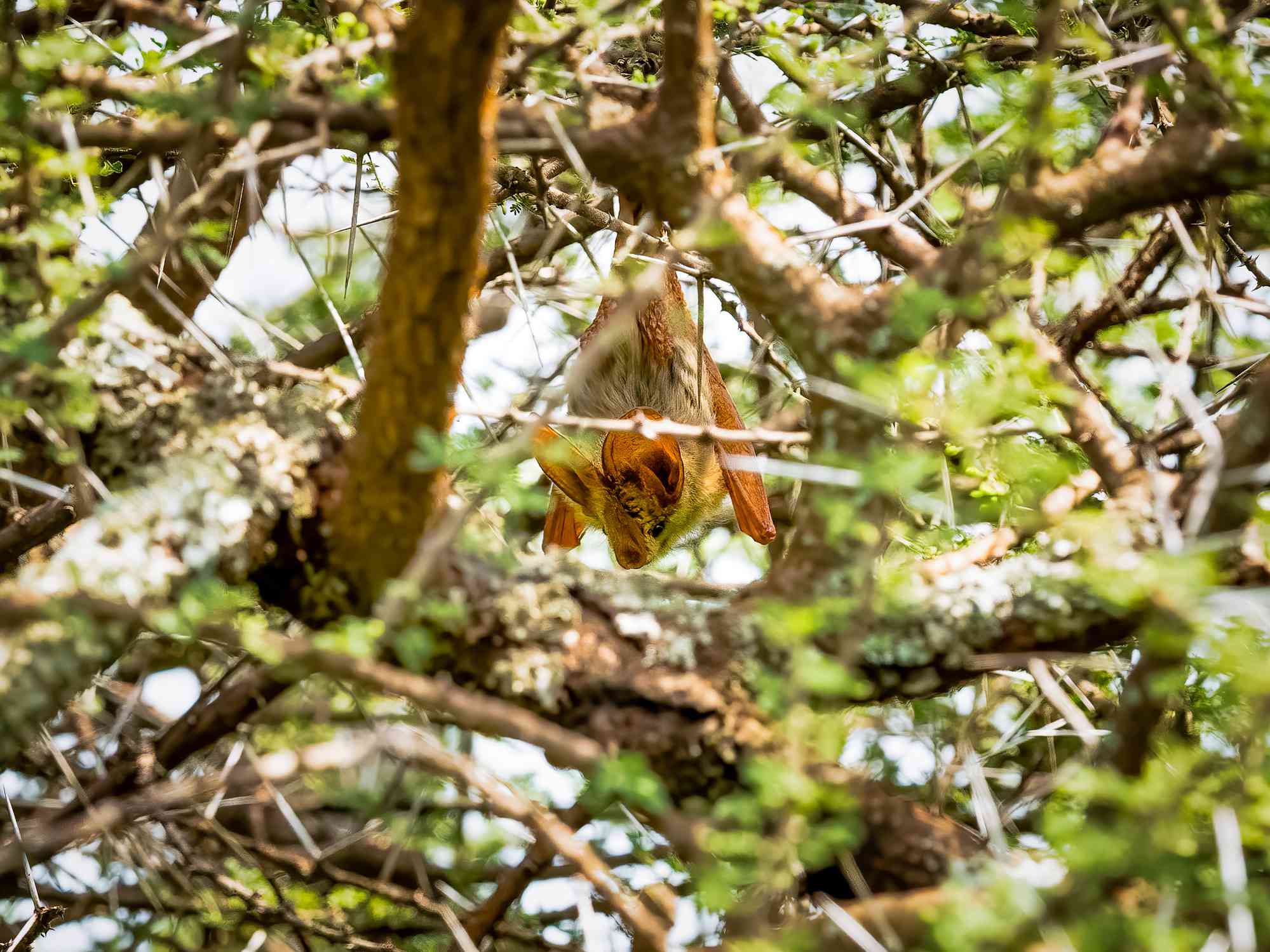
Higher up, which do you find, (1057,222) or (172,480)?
(1057,222)

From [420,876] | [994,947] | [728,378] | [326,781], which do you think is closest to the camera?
[994,947]

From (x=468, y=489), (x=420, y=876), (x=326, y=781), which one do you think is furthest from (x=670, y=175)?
(x=326, y=781)

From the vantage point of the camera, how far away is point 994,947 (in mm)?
2041

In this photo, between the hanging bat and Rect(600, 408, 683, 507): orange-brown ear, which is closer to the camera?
A: the hanging bat

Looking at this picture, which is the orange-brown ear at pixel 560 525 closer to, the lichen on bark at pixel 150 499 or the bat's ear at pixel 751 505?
the bat's ear at pixel 751 505

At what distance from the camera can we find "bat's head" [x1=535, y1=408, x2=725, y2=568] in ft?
22.1

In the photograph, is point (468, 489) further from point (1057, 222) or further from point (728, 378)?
point (728, 378)

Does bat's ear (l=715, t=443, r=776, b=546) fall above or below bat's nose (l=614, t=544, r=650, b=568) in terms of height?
above

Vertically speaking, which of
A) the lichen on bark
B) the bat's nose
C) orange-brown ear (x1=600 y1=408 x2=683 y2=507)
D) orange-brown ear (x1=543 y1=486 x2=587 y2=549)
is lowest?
the bat's nose

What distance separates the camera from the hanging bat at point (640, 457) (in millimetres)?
6508

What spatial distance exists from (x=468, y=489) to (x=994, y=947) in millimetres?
2121

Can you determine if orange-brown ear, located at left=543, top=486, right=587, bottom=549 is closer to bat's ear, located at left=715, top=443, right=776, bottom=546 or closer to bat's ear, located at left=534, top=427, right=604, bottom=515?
bat's ear, located at left=534, top=427, right=604, bottom=515

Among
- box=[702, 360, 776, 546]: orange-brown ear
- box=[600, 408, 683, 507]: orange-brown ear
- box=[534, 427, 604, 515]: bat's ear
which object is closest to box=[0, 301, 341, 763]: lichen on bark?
box=[534, 427, 604, 515]: bat's ear

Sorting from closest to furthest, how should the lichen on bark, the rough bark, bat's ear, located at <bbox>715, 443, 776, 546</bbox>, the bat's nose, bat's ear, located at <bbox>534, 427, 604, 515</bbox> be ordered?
the rough bark < the lichen on bark < bat's ear, located at <bbox>715, 443, 776, 546</bbox> < bat's ear, located at <bbox>534, 427, 604, 515</bbox> < the bat's nose
